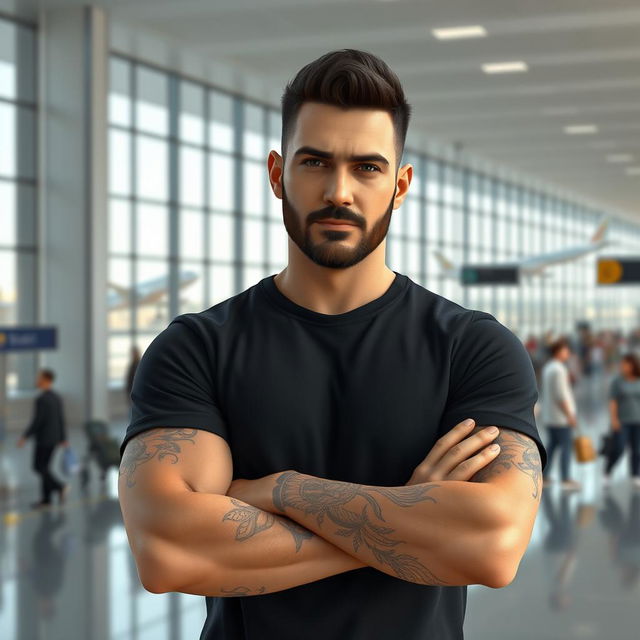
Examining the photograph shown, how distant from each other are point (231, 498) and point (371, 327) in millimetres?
528

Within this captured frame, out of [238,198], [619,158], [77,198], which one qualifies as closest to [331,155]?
[77,198]

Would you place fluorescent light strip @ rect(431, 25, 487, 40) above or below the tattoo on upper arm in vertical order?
above

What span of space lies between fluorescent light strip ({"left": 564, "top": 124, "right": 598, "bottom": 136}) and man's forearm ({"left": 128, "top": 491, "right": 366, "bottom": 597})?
27.3m

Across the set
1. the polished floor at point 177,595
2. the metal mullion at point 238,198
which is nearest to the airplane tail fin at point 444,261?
the metal mullion at point 238,198

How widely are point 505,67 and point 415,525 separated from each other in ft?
65.6

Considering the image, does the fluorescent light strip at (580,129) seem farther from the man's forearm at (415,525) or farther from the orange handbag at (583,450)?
the man's forearm at (415,525)

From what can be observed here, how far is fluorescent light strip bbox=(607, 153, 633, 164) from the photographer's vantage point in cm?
3347

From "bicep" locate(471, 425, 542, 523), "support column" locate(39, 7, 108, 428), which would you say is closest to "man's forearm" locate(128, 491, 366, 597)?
"bicep" locate(471, 425, 542, 523)

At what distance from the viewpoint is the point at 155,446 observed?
2.27 meters

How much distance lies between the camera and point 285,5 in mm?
16484

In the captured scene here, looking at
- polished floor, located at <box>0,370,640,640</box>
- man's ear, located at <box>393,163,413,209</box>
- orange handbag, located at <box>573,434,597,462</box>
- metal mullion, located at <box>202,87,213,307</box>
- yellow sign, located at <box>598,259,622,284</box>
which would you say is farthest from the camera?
metal mullion, located at <box>202,87,213,307</box>

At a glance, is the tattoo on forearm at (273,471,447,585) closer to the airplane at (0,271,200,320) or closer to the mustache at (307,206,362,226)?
the mustache at (307,206,362,226)

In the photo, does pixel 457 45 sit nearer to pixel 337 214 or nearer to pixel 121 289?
pixel 121 289

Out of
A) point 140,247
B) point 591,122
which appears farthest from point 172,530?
point 591,122
